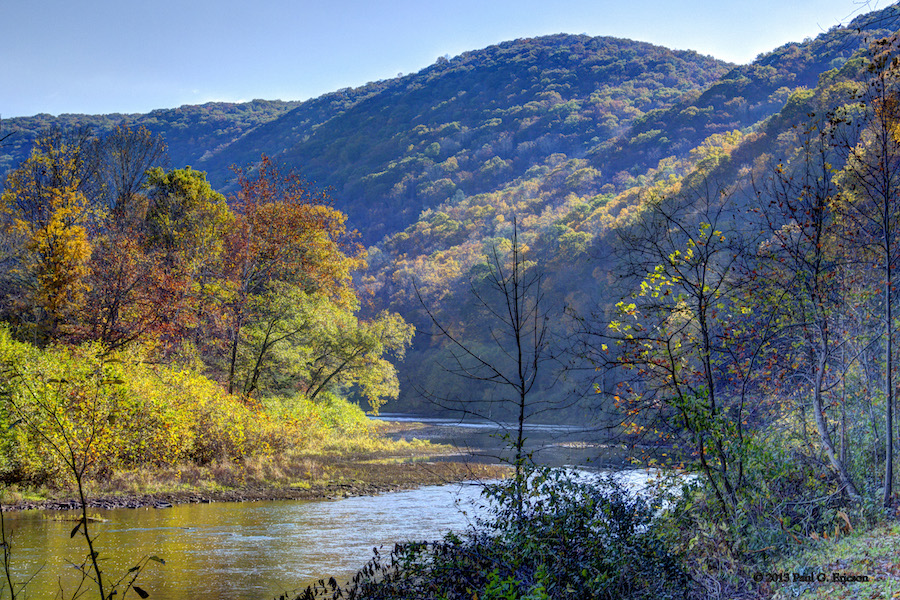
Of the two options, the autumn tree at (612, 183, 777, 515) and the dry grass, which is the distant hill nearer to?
the autumn tree at (612, 183, 777, 515)

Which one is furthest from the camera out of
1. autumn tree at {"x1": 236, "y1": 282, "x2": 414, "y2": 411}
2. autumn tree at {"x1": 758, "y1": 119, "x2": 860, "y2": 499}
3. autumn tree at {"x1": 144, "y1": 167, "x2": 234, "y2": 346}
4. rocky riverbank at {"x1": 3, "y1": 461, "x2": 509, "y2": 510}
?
autumn tree at {"x1": 236, "y1": 282, "x2": 414, "y2": 411}

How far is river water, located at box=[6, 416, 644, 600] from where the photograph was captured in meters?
9.80

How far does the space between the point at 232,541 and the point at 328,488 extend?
742 cm

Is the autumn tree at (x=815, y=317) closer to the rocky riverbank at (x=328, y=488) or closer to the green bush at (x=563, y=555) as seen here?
the green bush at (x=563, y=555)

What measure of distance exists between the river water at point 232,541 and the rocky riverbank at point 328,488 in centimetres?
66

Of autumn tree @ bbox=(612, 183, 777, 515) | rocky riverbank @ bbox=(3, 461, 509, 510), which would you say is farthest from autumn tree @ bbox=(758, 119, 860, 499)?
rocky riverbank @ bbox=(3, 461, 509, 510)

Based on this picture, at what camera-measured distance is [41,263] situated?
21969 mm

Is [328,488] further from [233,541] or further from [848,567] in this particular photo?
[848,567]

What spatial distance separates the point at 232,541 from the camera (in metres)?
12.7

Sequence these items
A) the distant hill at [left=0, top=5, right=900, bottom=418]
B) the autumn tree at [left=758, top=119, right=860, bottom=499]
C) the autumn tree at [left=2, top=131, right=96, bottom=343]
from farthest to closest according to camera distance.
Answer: the distant hill at [left=0, top=5, right=900, bottom=418], the autumn tree at [left=2, top=131, right=96, bottom=343], the autumn tree at [left=758, top=119, right=860, bottom=499]

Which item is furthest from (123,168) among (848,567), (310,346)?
(848,567)

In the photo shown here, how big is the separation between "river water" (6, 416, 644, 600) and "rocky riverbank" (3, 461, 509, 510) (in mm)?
661

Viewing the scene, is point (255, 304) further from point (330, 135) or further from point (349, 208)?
point (330, 135)

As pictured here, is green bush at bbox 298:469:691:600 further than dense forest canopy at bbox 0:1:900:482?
No
